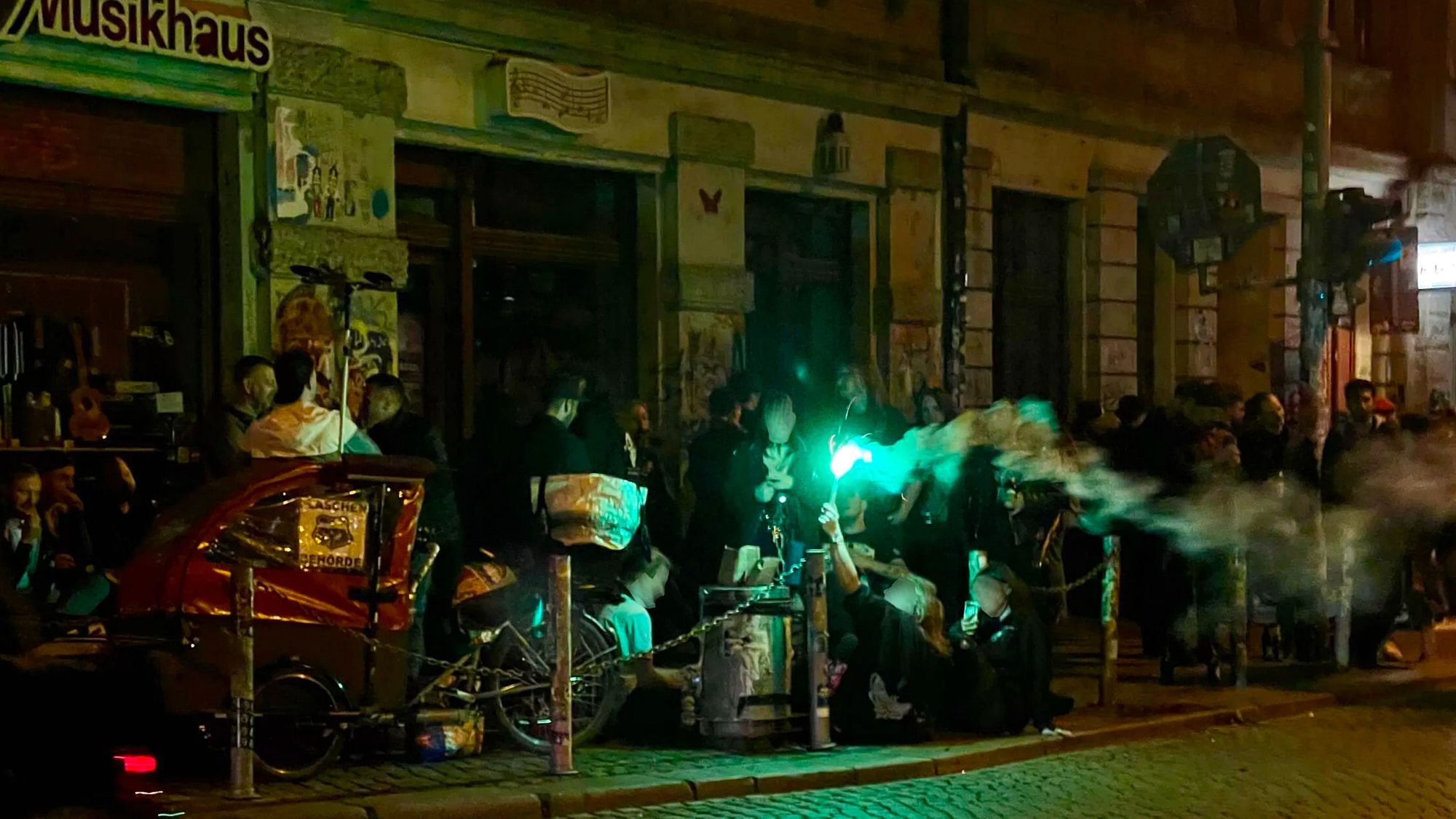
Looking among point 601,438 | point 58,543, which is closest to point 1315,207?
point 601,438

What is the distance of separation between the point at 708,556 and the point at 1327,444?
5435mm

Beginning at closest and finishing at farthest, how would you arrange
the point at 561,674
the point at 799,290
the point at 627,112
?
the point at 561,674 → the point at 627,112 → the point at 799,290

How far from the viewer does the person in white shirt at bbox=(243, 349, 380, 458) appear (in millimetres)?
9234

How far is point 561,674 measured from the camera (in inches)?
375

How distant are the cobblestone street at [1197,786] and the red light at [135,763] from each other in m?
3.23

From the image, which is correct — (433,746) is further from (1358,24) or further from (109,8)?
(1358,24)

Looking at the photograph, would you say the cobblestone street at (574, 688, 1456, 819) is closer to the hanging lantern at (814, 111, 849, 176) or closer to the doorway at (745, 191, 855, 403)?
the doorway at (745, 191, 855, 403)

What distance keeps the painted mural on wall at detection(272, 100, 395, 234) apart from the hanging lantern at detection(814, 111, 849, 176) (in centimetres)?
464

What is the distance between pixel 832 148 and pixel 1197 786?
329 inches

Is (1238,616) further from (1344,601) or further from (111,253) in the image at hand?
(111,253)

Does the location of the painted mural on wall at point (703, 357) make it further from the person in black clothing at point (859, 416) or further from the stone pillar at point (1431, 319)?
the stone pillar at point (1431, 319)

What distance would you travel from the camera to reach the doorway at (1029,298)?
19312 millimetres

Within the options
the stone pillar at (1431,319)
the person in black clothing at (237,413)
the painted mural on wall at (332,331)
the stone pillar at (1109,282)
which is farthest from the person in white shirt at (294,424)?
the stone pillar at (1431,319)

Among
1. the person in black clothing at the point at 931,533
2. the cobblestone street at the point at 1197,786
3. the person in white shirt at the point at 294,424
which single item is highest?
the person in white shirt at the point at 294,424
